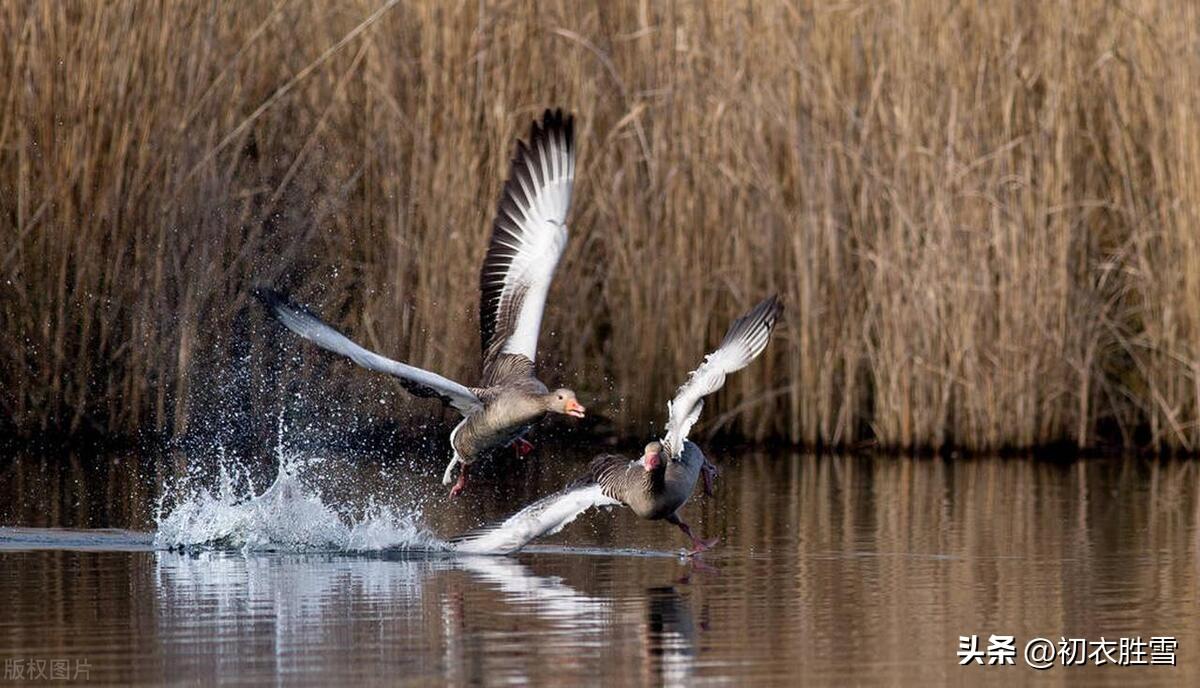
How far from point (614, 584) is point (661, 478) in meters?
0.80

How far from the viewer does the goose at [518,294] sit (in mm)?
10773

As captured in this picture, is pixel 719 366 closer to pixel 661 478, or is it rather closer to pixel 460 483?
pixel 661 478

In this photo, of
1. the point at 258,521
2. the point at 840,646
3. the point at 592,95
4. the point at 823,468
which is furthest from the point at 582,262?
the point at 840,646

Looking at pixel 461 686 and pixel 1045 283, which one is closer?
pixel 461 686

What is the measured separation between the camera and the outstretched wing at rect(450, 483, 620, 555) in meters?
9.82

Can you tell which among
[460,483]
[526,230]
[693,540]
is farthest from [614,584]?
[526,230]

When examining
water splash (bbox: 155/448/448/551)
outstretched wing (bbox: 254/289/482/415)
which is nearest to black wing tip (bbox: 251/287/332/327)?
outstretched wing (bbox: 254/289/482/415)

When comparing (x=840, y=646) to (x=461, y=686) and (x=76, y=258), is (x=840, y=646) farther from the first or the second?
(x=76, y=258)

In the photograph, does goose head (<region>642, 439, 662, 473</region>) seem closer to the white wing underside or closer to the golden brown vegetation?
the white wing underside

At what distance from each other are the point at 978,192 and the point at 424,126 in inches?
147

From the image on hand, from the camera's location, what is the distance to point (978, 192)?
46.8 ft

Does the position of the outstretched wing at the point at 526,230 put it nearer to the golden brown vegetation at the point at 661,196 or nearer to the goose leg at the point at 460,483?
the goose leg at the point at 460,483

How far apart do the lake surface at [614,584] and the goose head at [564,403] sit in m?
0.66

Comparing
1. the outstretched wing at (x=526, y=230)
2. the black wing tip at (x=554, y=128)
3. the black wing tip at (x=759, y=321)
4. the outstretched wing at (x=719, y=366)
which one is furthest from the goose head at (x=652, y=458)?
the black wing tip at (x=554, y=128)
